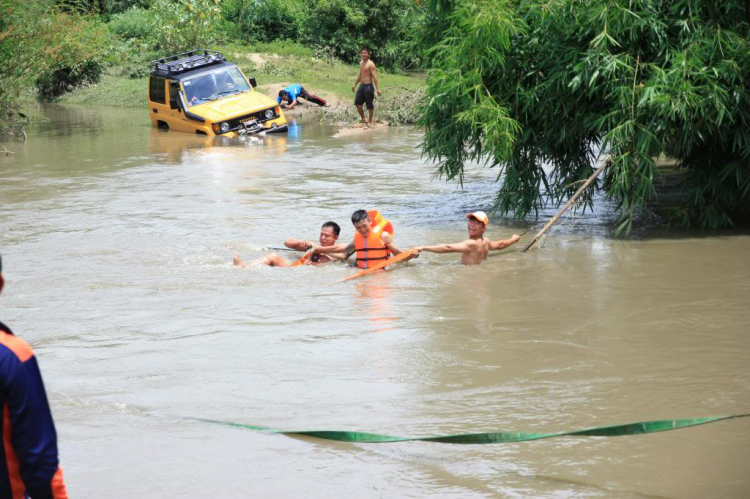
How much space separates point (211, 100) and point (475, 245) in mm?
14073

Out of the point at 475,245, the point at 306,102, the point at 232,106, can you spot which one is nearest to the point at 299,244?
the point at 475,245

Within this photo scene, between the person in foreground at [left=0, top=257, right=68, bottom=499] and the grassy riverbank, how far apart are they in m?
22.0

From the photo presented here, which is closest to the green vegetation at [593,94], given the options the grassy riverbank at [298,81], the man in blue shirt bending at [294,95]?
the grassy riverbank at [298,81]

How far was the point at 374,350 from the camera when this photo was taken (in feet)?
26.0

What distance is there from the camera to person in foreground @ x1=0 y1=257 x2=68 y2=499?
3139 millimetres

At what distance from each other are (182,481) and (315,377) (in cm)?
189

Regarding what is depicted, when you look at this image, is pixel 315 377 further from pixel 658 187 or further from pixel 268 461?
pixel 658 187

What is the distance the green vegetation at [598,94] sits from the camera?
10781mm

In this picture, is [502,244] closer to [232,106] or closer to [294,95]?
[232,106]

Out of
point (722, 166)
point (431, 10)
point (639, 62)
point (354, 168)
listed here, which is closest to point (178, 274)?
point (431, 10)

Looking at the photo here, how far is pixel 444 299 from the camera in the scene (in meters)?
9.64

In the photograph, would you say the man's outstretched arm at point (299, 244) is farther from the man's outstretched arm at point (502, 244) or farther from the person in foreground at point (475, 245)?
the man's outstretched arm at point (502, 244)

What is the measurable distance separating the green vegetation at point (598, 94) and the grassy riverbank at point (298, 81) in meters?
12.6

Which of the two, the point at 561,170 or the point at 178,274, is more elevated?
the point at 561,170
